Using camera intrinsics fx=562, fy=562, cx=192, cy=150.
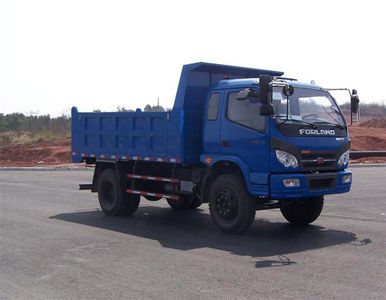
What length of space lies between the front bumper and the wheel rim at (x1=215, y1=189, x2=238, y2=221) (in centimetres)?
92

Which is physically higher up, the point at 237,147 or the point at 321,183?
the point at 237,147

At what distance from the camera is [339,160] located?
33.0ft

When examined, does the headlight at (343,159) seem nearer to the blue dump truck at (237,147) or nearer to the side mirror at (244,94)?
the blue dump truck at (237,147)

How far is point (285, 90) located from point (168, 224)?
383 centimetres

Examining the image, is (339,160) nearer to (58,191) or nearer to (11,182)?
(58,191)

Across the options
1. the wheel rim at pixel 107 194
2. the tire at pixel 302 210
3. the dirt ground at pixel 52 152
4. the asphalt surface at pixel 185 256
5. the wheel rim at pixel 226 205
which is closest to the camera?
the asphalt surface at pixel 185 256

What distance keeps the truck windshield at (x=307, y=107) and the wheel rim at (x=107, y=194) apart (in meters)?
4.95

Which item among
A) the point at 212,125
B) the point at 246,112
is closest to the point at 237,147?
the point at 246,112

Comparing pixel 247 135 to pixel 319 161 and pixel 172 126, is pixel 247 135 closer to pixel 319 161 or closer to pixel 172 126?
pixel 319 161

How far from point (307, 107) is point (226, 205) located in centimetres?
226

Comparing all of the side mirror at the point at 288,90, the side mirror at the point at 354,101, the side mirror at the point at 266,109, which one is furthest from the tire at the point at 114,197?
the side mirror at the point at 354,101

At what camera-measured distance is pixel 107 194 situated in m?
13.1

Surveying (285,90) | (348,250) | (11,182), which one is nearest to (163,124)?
(285,90)

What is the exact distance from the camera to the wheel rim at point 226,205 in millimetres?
9914
